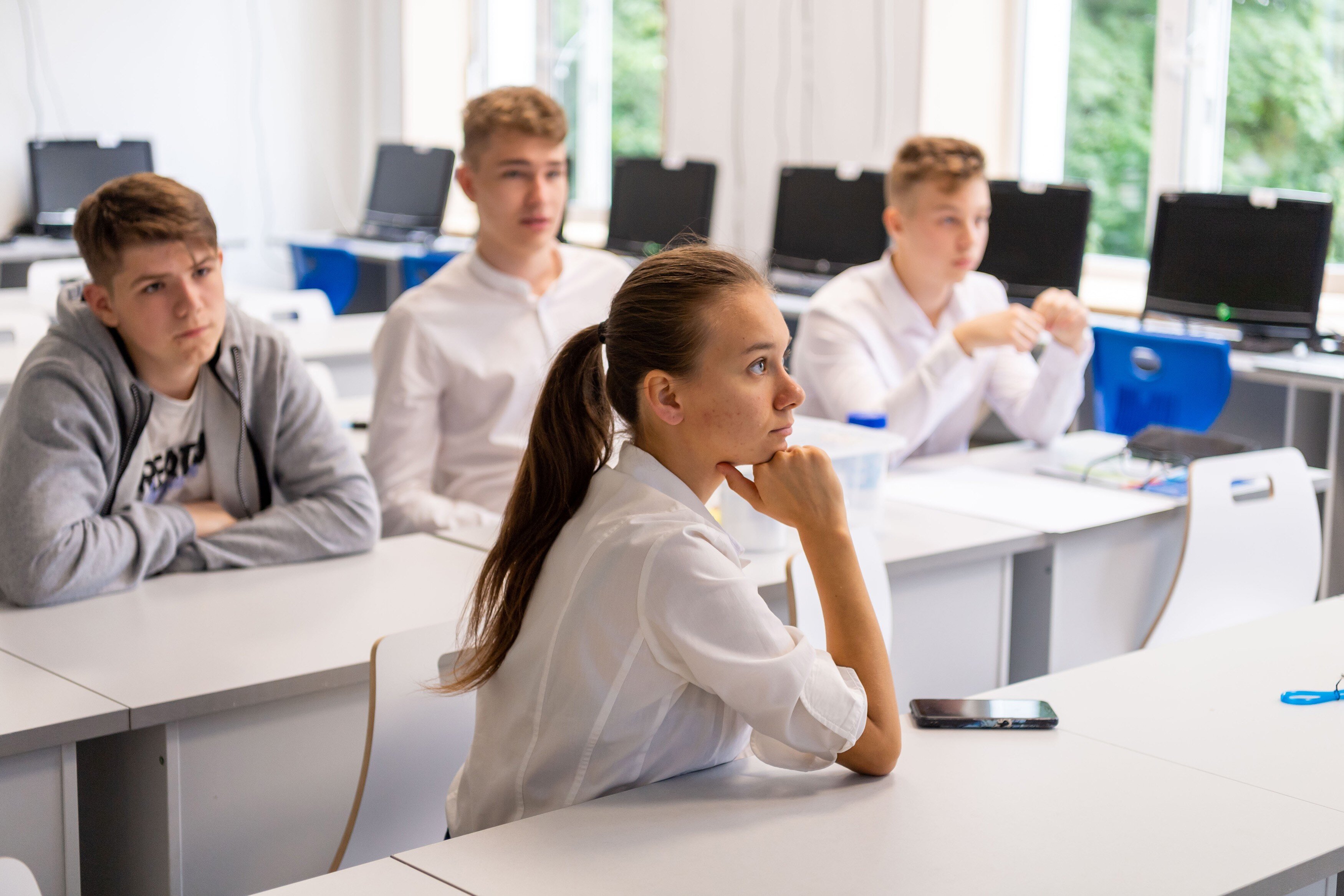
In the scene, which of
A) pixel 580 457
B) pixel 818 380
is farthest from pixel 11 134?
pixel 580 457

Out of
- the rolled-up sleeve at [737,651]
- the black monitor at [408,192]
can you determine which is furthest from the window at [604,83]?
the rolled-up sleeve at [737,651]

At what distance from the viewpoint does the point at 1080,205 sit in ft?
12.6

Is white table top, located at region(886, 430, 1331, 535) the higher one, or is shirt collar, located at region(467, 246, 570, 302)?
shirt collar, located at region(467, 246, 570, 302)

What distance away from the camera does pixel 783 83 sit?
514cm

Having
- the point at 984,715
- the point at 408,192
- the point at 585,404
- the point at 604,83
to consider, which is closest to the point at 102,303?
the point at 585,404

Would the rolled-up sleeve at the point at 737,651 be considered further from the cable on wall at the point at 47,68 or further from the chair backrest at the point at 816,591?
the cable on wall at the point at 47,68

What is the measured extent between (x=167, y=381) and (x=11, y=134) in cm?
457

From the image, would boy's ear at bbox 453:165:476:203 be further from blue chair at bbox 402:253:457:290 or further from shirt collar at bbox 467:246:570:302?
blue chair at bbox 402:253:457:290

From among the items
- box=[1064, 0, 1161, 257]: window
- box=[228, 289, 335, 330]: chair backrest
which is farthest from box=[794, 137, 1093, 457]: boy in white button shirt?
box=[228, 289, 335, 330]: chair backrest

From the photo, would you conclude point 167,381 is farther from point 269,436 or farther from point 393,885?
point 393,885

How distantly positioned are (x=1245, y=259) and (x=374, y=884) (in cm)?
302

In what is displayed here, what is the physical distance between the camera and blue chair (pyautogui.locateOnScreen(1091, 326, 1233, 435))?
122 inches

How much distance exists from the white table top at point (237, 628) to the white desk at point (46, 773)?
4 centimetres

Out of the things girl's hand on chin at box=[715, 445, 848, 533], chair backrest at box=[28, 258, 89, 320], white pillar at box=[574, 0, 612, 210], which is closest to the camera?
girl's hand on chin at box=[715, 445, 848, 533]
